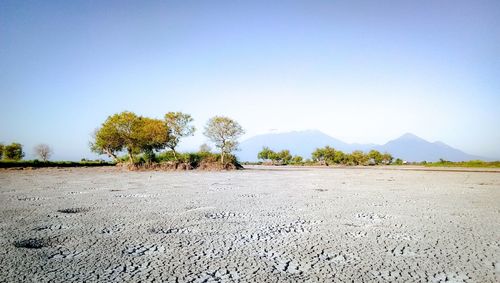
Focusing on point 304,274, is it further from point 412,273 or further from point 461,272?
point 461,272

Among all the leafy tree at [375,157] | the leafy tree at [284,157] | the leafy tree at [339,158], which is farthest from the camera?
the leafy tree at [284,157]

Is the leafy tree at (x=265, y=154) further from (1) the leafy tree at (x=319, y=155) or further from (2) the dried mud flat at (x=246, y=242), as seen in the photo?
(2) the dried mud flat at (x=246, y=242)

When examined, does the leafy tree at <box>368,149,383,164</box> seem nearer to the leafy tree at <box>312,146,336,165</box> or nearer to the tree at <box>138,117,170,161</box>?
the leafy tree at <box>312,146,336,165</box>

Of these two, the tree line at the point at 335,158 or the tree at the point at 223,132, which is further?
the tree line at the point at 335,158

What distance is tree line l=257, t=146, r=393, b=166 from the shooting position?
192ft

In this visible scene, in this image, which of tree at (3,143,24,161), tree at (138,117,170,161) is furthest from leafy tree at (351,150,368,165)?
tree at (3,143,24,161)

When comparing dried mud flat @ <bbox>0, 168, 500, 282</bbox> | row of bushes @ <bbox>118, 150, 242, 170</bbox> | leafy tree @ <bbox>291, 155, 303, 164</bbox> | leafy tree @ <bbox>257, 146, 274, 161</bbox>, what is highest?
leafy tree @ <bbox>257, 146, 274, 161</bbox>

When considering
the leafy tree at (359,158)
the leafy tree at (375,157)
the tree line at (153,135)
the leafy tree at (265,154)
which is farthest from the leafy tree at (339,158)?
the tree line at (153,135)

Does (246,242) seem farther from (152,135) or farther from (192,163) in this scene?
(152,135)

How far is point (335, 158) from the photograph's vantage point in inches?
2377

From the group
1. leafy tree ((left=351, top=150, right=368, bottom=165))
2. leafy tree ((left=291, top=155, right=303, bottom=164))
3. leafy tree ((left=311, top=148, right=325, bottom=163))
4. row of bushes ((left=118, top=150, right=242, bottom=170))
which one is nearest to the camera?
row of bushes ((left=118, top=150, right=242, bottom=170))

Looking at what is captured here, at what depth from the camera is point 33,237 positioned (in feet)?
17.6

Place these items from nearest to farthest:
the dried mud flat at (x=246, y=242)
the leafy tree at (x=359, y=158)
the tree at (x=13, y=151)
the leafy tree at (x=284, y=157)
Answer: the dried mud flat at (x=246, y=242)
the tree at (x=13, y=151)
the leafy tree at (x=359, y=158)
the leafy tree at (x=284, y=157)

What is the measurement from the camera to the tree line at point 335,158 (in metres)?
58.4
